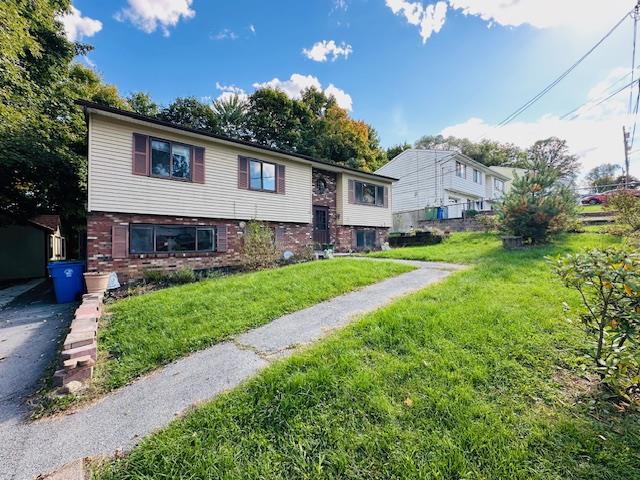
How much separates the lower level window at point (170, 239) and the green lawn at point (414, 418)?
8.13m

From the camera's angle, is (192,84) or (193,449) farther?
(192,84)

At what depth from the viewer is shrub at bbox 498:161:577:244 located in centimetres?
1010

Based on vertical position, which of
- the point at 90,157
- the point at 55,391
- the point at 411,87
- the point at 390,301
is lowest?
the point at 55,391

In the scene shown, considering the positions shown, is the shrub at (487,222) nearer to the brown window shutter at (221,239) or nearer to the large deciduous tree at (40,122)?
the brown window shutter at (221,239)

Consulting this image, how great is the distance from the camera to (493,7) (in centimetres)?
970

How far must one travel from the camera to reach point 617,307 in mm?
2586

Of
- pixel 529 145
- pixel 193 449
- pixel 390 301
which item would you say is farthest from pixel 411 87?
pixel 529 145

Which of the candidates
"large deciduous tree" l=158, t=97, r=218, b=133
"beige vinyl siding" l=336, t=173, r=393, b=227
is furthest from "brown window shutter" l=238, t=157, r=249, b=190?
"large deciduous tree" l=158, t=97, r=218, b=133

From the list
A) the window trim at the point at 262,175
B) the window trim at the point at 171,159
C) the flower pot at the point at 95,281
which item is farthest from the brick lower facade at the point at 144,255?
the window trim at the point at 262,175

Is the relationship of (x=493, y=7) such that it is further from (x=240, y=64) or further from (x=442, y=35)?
(x=240, y=64)

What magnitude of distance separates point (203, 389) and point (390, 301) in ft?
12.4

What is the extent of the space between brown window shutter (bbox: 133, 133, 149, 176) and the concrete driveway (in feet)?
14.9

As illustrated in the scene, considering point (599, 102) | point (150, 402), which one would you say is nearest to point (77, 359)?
point (150, 402)

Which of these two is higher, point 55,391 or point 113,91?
point 113,91
